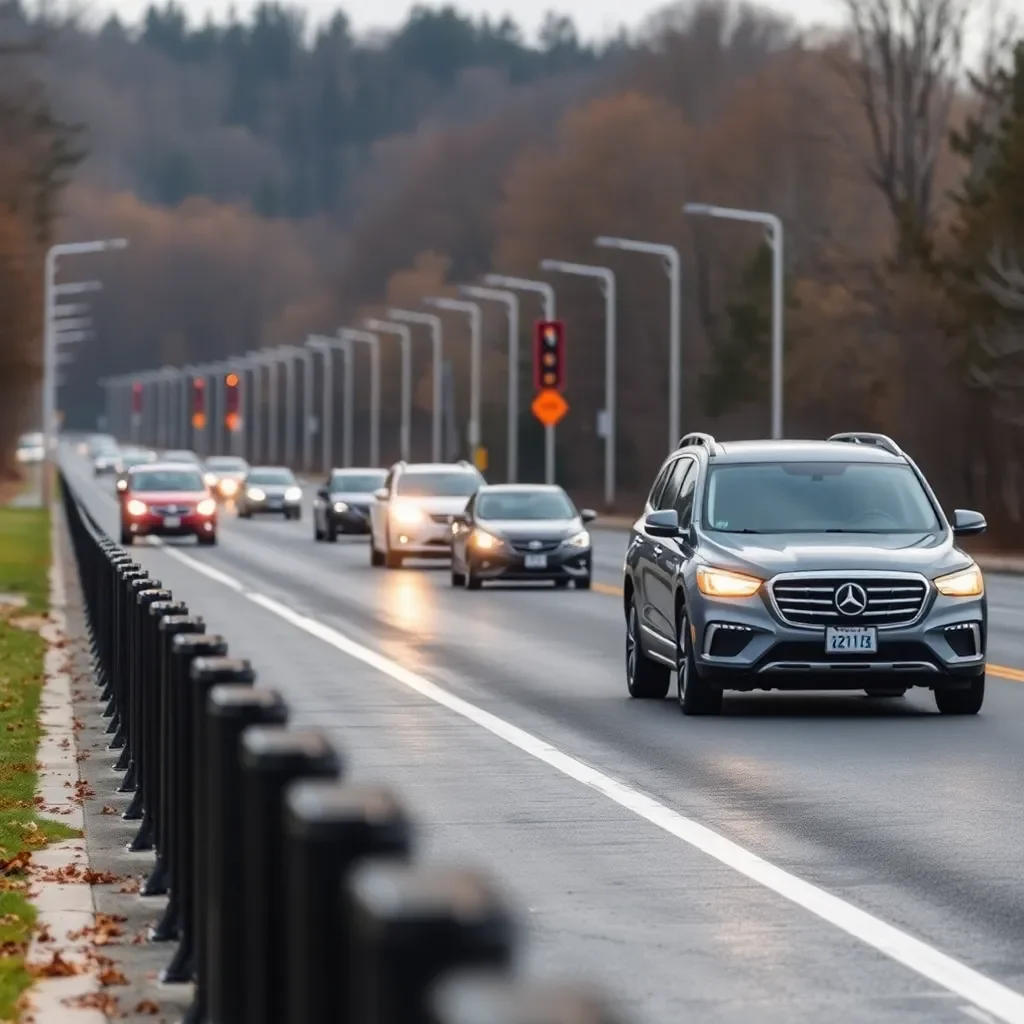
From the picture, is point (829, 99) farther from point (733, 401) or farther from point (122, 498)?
point (122, 498)

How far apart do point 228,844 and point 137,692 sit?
678 centimetres

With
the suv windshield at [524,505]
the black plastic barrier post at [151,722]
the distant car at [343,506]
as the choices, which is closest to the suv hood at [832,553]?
the black plastic barrier post at [151,722]

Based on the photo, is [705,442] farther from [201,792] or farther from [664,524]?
[201,792]

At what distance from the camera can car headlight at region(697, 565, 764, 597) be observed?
18.8 m

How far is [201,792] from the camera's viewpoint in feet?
29.1

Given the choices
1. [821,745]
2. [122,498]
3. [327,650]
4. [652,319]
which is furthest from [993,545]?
[652,319]

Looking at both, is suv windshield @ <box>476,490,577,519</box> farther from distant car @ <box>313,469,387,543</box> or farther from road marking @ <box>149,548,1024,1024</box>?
road marking @ <box>149,548,1024,1024</box>

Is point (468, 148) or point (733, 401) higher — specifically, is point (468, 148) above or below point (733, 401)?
above

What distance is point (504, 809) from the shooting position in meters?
14.1

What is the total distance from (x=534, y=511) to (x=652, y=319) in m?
79.4

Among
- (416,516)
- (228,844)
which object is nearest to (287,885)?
(228,844)

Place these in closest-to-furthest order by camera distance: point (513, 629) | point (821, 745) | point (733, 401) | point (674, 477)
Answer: point (821, 745), point (674, 477), point (513, 629), point (733, 401)

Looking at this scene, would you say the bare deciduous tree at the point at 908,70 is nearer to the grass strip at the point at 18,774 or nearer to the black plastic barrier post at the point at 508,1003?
the grass strip at the point at 18,774

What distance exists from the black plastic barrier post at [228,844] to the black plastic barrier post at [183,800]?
56.3 inches
